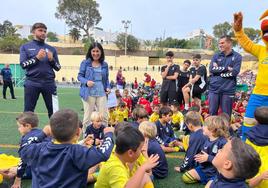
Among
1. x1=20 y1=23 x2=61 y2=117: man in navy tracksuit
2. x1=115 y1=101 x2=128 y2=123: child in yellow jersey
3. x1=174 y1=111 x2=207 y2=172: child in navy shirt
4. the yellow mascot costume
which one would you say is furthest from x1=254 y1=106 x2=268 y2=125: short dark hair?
x1=115 y1=101 x2=128 y2=123: child in yellow jersey

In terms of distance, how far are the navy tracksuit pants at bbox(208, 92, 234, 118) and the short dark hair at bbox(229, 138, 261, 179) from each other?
3.33m

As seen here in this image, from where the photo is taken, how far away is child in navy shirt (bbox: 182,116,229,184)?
12.0 ft

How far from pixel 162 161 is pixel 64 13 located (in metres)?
61.7

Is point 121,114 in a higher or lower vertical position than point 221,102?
lower

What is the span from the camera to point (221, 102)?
559cm

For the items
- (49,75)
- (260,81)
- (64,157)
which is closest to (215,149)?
(260,81)

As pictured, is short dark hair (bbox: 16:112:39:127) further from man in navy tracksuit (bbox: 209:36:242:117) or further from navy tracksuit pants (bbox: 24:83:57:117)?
man in navy tracksuit (bbox: 209:36:242:117)

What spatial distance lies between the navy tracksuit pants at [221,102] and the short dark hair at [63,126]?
146 inches

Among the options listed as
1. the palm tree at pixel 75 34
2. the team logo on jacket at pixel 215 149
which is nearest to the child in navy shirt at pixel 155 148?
the team logo on jacket at pixel 215 149

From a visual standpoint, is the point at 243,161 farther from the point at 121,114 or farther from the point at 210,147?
the point at 121,114

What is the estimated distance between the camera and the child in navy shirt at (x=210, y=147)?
365 centimetres

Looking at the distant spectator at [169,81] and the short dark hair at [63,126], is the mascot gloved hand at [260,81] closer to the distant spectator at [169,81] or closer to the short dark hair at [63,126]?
the short dark hair at [63,126]

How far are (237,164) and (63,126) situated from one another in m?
1.35

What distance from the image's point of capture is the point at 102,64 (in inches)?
219
